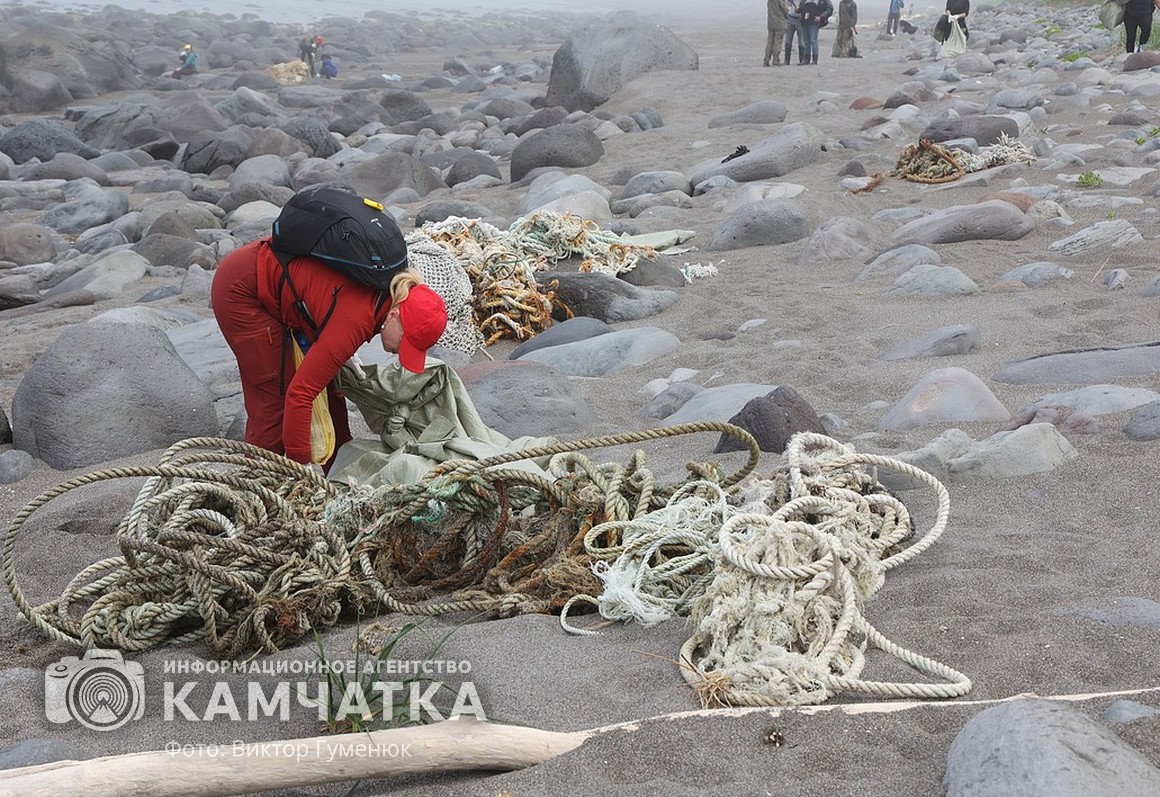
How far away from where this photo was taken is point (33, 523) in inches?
171

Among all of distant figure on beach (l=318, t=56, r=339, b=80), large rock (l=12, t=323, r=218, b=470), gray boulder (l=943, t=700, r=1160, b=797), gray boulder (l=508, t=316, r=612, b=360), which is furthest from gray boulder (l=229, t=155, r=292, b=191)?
distant figure on beach (l=318, t=56, r=339, b=80)

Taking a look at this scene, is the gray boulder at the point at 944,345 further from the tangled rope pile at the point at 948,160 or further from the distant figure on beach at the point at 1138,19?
the distant figure on beach at the point at 1138,19

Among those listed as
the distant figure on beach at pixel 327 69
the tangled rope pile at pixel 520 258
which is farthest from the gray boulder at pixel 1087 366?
the distant figure on beach at pixel 327 69

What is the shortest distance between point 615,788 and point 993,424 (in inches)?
109

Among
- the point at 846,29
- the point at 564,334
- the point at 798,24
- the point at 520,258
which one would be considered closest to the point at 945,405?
the point at 564,334

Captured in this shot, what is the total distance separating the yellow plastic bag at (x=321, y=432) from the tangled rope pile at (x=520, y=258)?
8.78 feet

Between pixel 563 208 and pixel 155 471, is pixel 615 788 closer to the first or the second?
pixel 155 471

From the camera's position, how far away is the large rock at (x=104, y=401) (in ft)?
17.1

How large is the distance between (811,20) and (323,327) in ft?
58.4

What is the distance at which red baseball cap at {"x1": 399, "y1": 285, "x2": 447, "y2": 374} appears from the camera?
3.81 meters

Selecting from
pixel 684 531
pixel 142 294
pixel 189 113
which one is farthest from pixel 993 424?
pixel 189 113

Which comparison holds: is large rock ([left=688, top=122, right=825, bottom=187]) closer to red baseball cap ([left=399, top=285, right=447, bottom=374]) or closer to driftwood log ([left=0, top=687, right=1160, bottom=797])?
red baseball cap ([left=399, top=285, right=447, bottom=374])

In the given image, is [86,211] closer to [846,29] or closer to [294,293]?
[294,293]

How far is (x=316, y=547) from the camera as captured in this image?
3.37 metres
